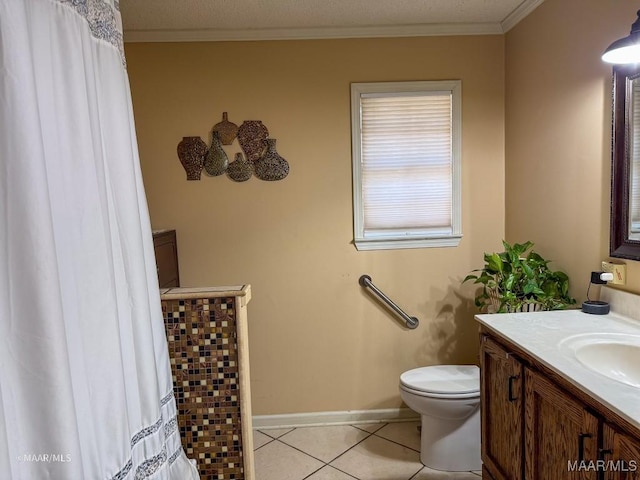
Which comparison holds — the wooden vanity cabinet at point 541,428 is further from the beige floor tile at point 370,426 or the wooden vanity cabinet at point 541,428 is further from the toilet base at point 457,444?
the beige floor tile at point 370,426

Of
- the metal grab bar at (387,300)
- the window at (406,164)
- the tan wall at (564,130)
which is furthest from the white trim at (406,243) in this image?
the tan wall at (564,130)

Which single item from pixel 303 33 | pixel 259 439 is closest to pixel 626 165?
pixel 303 33

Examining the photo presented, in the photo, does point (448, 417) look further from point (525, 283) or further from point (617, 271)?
point (617, 271)

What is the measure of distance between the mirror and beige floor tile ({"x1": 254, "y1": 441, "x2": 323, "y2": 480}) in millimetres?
1796

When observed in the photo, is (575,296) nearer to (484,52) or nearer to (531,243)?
(531,243)

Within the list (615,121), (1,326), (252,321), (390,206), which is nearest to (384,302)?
(390,206)

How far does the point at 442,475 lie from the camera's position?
2109 millimetres

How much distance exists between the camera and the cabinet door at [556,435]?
111cm

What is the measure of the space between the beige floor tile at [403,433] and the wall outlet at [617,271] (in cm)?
137

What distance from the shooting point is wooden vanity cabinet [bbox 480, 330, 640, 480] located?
3.36 ft

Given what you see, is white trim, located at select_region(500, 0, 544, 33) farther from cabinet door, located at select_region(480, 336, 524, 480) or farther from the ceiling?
cabinet door, located at select_region(480, 336, 524, 480)

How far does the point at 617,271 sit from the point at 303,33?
6.67ft

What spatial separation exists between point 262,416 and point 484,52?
8.67 ft

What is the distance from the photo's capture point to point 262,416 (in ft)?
8.67
